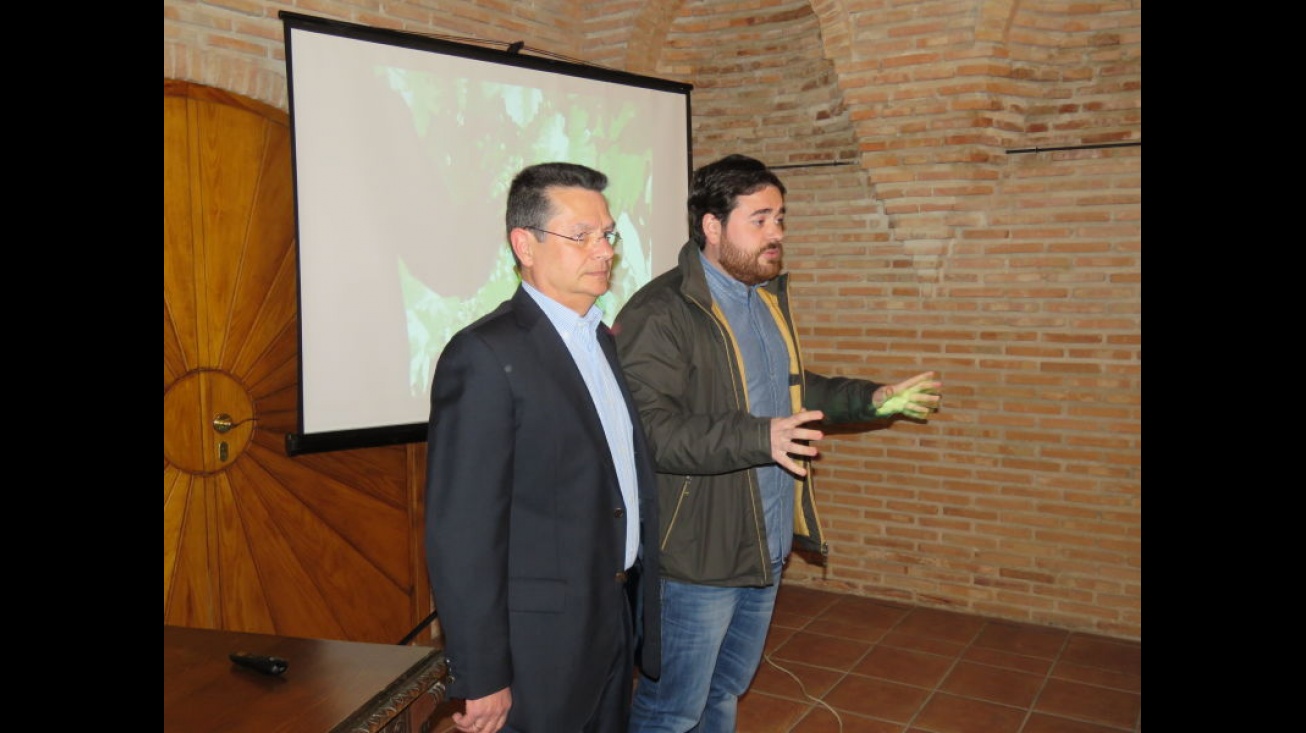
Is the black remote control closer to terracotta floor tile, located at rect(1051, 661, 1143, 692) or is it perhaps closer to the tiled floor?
the tiled floor

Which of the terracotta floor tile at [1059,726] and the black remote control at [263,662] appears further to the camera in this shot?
the terracotta floor tile at [1059,726]

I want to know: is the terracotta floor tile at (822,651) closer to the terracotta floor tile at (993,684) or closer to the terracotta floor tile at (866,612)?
the terracotta floor tile at (866,612)

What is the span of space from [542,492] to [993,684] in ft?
10.2

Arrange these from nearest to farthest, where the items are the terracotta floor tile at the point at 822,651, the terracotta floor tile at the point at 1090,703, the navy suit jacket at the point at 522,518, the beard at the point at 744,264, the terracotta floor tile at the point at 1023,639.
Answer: the navy suit jacket at the point at 522,518 → the beard at the point at 744,264 → the terracotta floor tile at the point at 1090,703 → the terracotta floor tile at the point at 822,651 → the terracotta floor tile at the point at 1023,639

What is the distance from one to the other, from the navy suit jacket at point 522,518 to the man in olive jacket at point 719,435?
41cm

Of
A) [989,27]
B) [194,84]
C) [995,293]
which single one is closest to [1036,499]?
[995,293]

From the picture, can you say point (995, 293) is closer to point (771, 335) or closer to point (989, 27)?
point (989, 27)

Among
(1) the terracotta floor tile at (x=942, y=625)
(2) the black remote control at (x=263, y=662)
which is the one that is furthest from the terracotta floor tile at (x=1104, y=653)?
(2) the black remote control at (x=263, y=662)

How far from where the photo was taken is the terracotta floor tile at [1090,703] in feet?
12.8

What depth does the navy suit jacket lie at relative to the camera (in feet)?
6.12

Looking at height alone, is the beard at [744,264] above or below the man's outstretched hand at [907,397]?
above

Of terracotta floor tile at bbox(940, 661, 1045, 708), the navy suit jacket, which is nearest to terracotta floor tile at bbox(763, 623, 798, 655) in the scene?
terracotta floor tile at bbox(940, 661, 1045, 708)

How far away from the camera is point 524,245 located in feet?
7.00
